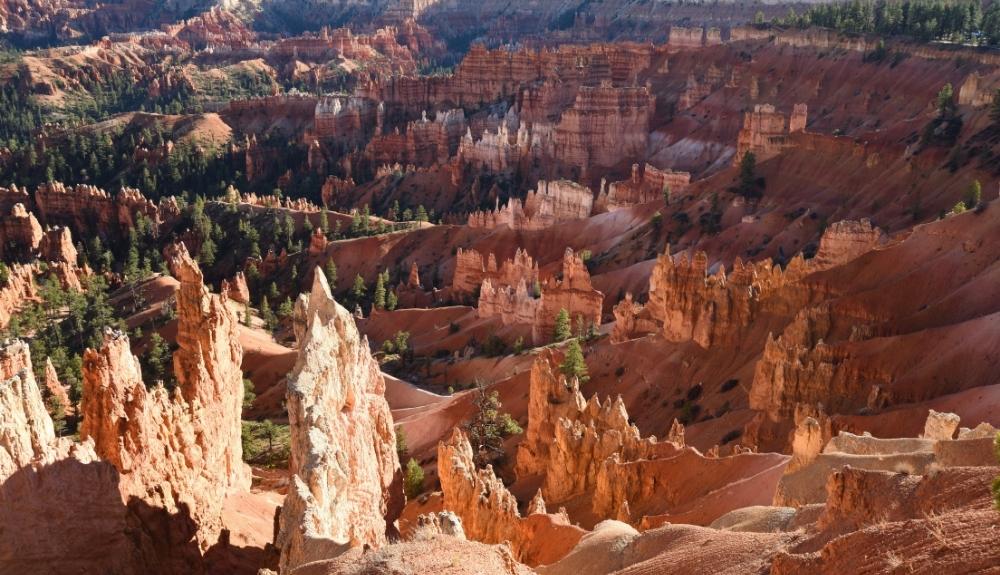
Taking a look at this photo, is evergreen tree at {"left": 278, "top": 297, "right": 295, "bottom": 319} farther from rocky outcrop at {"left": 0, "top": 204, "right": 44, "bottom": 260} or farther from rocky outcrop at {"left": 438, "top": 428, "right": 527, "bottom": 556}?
rocky outcrop at {"left": 438, "top": 428, "right": 527, "bottom": 556}

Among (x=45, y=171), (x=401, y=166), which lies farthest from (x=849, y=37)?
(x=45, y=171)

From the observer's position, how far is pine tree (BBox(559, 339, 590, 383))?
50513mm

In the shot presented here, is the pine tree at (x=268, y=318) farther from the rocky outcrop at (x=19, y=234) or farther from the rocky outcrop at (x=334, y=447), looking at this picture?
the rocky outcrop at (x=334, y=447)

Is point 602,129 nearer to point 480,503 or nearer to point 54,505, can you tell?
point 480,503

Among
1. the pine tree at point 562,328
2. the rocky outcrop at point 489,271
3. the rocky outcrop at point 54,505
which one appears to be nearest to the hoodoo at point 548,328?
the rocky outcrop at point 54,505

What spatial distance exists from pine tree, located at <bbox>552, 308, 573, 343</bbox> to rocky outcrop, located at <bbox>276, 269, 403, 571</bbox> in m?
27.5

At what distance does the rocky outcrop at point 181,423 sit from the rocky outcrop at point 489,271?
4061 centimetres

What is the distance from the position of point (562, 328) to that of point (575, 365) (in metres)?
12.7

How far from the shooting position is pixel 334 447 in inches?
1000

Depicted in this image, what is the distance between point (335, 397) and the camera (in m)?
28.7

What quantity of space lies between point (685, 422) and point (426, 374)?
25.6 m

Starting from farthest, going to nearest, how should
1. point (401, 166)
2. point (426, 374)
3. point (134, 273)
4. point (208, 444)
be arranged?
1. point (401, 166)
2. point (134, 273)
3. point (426, 374)
4. point (208, 444)

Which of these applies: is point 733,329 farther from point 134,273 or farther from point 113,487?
point 134,273

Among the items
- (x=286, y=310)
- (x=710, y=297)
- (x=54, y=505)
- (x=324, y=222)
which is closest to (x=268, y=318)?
(x=286, y=310)
